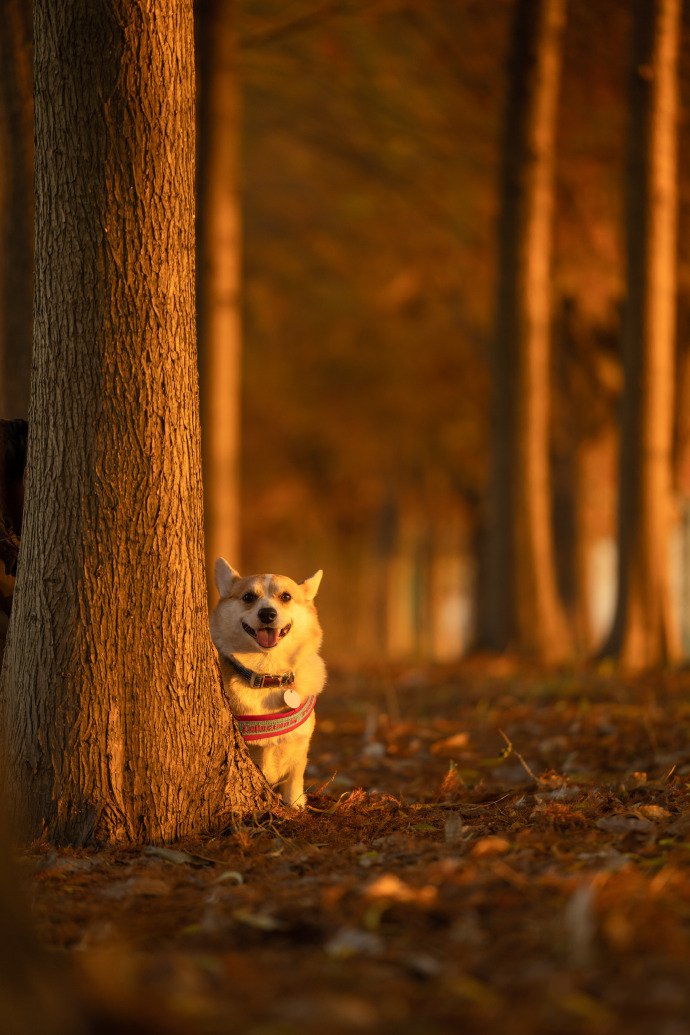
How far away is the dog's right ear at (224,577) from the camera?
616cm

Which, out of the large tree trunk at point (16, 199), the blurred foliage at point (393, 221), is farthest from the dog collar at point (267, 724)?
the blurred foliage at point (393, 221)

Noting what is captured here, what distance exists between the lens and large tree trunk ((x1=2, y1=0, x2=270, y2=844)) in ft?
15.5

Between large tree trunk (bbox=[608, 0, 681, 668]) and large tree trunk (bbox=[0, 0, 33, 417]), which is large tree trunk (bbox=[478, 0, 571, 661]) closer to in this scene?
large tree trunk (bbox=[608, 0, 681, 668])

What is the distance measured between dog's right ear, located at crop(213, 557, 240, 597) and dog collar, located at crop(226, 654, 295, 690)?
0.45m

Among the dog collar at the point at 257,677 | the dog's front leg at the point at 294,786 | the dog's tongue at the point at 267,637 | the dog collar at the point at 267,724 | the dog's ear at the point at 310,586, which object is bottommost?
the dog's front leg at the point at 294,786

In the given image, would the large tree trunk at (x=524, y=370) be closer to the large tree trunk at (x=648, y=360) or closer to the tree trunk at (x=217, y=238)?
the large tree trunk at (x=648, y=360)

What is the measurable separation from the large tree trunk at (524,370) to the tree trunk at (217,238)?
2.90 m

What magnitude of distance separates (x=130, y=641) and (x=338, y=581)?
2517 centimetres

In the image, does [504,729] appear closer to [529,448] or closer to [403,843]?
[403,843]

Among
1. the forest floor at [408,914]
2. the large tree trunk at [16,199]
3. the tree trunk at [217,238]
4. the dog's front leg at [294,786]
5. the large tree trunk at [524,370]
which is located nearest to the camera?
the forest floor at [408,914]

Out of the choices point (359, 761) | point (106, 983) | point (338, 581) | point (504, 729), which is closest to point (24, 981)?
point (106, 983)

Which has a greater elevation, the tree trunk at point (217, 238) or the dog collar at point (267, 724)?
the tree trunk at point (217, 238)

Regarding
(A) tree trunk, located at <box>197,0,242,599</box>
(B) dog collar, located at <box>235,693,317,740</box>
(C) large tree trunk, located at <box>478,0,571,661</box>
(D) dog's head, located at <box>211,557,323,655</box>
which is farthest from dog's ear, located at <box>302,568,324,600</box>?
(C) large tree trunk, located at <box>478,0,571,661</box>

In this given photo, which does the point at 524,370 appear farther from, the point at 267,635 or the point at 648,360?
the point at 267,635
